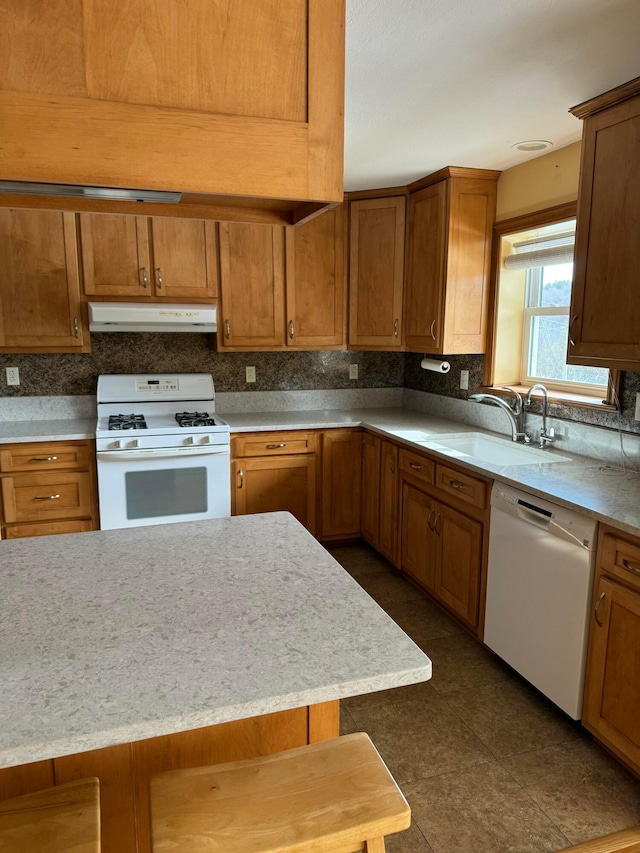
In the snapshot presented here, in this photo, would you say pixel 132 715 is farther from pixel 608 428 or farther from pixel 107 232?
pixel 107 232

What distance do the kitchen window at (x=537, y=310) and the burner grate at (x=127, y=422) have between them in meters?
2.03

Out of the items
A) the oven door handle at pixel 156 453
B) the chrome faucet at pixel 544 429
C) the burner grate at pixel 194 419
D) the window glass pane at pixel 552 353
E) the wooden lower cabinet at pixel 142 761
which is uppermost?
the window glass pane at pixel 552 353

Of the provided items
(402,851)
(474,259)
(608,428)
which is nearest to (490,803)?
(402,851)

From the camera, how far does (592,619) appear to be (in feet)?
6.82

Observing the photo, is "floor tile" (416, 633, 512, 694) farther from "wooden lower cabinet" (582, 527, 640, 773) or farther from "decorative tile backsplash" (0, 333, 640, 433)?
"decorative tile backsplash" (0, 333, 640, 433)

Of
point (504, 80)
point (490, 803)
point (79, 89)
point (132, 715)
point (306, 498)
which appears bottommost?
point (490, 803)

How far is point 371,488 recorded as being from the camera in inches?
151

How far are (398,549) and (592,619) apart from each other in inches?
61.1

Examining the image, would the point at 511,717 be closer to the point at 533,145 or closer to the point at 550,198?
the point at 550,198

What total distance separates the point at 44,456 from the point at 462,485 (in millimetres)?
2198

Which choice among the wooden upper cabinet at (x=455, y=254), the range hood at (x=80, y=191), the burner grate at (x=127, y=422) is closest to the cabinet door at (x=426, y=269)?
the wooden upper cabinet at (x=455, y=254)

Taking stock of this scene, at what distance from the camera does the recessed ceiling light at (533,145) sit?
2.83 m

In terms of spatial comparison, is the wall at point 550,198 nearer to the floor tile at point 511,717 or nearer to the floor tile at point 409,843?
the floor tile at point 511,717

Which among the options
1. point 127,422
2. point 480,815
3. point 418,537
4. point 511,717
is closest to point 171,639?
point 480,815
